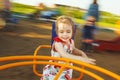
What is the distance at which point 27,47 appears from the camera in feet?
24.6

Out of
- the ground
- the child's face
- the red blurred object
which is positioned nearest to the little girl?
the child's face

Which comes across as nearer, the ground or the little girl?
the little girl

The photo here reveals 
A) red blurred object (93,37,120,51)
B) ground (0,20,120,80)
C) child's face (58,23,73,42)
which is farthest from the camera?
red blurred object (93,37,120,51)

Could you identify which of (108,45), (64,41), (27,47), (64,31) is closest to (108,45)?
(108,45)

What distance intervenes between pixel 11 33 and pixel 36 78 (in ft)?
12.6

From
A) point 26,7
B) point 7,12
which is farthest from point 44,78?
point 26,7

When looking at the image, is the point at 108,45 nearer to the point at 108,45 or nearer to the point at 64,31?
the point at 108,45

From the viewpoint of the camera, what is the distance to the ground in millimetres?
5469

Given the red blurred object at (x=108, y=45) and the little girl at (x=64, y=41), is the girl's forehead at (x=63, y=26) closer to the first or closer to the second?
the little girl at (x=64, y=41)

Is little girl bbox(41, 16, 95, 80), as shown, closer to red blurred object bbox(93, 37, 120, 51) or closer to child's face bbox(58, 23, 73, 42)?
child's face bbox(58, 23, 73, 42)

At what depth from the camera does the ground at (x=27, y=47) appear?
17.9ft

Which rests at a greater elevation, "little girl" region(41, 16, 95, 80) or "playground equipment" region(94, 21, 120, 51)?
"little girl" region(41, 16, 95, 80)

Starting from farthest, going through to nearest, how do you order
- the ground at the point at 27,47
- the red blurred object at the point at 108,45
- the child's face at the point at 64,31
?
the red blurred object at the point at 108,45 < the ground at the point at 27,47 < the child's face at the point at 64,31

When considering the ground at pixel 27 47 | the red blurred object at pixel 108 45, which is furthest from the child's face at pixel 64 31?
the red blurred object at pixel 108 45
